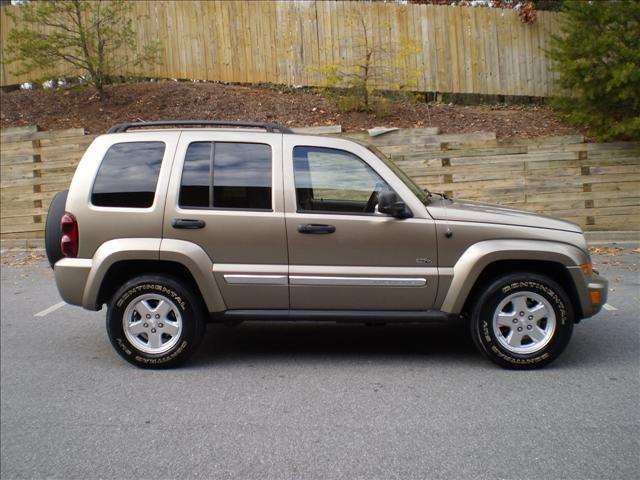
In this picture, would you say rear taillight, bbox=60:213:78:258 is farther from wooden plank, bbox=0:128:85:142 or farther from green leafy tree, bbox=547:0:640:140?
green leafy tree, bbox=547:0:640:140

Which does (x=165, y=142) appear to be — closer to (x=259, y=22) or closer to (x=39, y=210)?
(x=39, y=210)

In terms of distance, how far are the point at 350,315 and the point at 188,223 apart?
154 centimetres

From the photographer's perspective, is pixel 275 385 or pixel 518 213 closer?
pixel 275 385

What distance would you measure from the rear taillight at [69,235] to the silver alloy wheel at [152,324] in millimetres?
686

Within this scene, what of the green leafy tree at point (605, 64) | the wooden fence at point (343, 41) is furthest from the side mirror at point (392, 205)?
the wooden fence at point (343, 41)

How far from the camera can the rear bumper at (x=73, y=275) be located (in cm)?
549

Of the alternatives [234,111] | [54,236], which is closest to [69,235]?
[54,236]

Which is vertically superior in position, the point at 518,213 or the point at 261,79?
the point at 261,79

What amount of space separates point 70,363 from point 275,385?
203cm

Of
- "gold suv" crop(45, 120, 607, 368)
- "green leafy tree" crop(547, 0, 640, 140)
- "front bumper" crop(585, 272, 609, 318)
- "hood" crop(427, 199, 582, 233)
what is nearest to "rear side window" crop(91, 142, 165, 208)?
"gold suv" crop(45, 120, 607, 368)

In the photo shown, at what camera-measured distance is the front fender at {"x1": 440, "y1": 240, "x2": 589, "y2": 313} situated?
524 centimetres

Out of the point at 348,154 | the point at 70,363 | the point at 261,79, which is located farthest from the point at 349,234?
the point at 261,79

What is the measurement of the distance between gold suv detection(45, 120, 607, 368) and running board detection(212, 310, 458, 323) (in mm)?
12

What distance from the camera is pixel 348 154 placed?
18.2 ft
